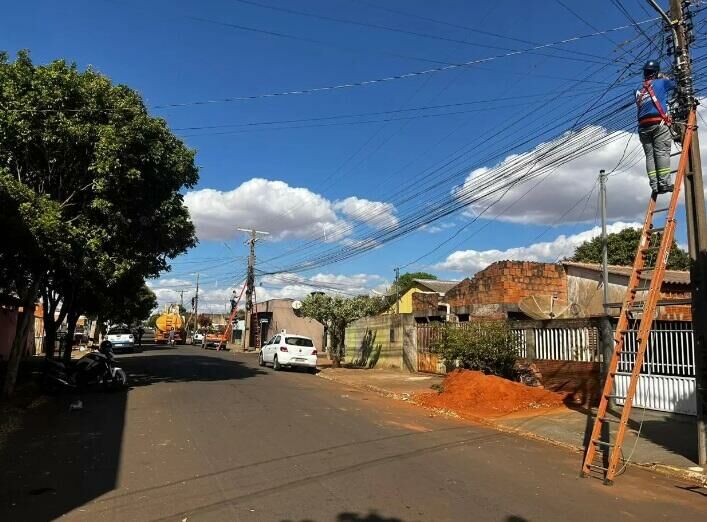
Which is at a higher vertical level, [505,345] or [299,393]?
[505,345]

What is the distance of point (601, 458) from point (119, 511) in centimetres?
672

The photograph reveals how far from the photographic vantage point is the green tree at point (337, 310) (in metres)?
29.5

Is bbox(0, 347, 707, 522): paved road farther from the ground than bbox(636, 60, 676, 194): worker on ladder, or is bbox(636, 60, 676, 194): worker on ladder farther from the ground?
bbox(636, 60, 676, 194): worker on ladder

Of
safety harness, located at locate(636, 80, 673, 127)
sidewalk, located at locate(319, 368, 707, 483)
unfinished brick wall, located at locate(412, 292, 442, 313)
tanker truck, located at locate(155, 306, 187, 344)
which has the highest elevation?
safety harness, located at locate(636, 80, 673, 127)

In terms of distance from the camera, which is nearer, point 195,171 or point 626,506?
point 626,506

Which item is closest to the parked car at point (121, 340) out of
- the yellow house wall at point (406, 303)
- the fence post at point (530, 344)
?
the yellow house wall at point (406, 303)

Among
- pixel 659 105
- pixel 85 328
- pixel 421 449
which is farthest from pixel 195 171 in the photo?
pixel 85 328

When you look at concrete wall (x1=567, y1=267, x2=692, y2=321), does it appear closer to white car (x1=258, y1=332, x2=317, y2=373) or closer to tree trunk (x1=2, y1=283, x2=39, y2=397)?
white car (x1=258, y1=332, x2=317, y2=373)

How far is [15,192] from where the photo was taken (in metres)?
13.1

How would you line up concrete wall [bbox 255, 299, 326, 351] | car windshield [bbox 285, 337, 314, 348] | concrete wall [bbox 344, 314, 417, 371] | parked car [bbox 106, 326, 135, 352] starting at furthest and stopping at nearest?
concrete wall [bbox 255, 299, 326, 351], parked car [bbox 106, 326, 135, 352], car windshield [bbox 285, 337, 314, 348], concrete wall [bbox 344, 314, 417, 371]

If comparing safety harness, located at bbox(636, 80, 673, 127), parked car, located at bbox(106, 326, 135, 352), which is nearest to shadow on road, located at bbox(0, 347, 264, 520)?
safety harness, located at bbox(636, 80, 673, 127)

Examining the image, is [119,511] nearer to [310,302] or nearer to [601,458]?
[601,458]

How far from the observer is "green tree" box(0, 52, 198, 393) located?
13852mm

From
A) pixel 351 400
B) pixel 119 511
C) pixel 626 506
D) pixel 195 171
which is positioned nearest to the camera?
pixel 119 511
